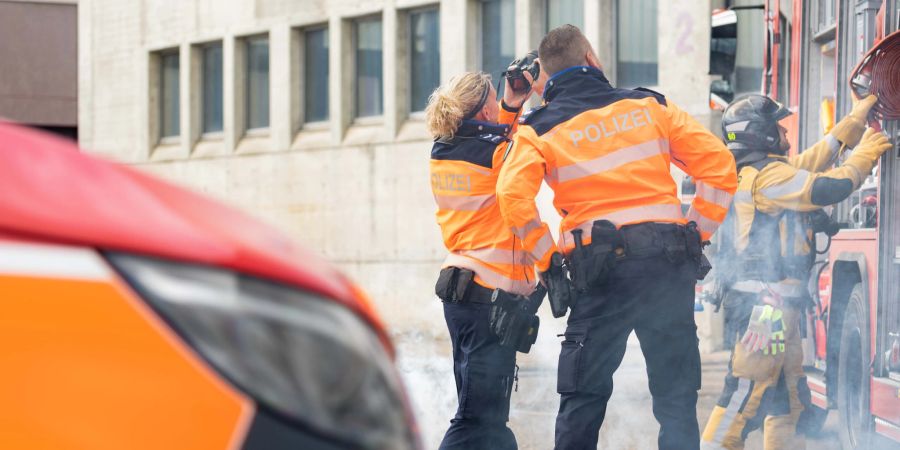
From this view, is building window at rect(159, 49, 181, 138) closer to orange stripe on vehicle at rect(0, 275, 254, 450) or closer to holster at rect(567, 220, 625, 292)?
holster at rect(567, 220, 625, 292)

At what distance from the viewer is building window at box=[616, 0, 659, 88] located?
1470 cm

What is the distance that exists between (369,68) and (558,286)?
14.1 meters

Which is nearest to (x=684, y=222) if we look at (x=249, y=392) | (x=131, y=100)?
(x=249, y=392)

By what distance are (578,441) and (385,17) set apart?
13.6 m

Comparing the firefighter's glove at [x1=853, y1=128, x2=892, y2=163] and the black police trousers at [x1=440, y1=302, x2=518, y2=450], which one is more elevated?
the firefighter's glove at [x1=853, y1=128, x2=892, y2=163]

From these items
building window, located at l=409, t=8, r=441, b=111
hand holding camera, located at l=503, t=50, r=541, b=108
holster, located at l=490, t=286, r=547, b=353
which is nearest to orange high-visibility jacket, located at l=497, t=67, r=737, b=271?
holster, located at l=490, t=286, r=547, b=353

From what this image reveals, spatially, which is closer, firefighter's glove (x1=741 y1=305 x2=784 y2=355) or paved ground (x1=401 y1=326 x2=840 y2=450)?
firefighter's glove (x1=741 y1=305 x2=784 y2=355)

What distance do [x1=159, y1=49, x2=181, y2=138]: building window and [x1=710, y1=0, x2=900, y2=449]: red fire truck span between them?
1534cm

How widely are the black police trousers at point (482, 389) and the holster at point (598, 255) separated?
0.68m

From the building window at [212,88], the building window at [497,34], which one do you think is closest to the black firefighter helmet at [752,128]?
the building window at [497,34]

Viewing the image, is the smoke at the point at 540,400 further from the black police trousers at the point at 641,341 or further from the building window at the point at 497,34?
the building window at the point at 497,34

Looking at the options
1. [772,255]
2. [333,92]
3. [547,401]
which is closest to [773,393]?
[772,255]

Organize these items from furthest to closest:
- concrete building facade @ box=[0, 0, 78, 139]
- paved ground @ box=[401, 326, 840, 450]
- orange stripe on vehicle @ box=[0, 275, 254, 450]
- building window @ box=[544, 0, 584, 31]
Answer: concrete building facade @ box=[0, 0, 78, 139]
building window @ box=[544, 0, 584, 31]
paved ground @ box=[401, 326, 840, 450]
orange stripe on vehicle @ box=[0, 275, 254, 450]

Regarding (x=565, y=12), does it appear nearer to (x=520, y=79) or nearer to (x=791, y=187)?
(x=791, y=187)
